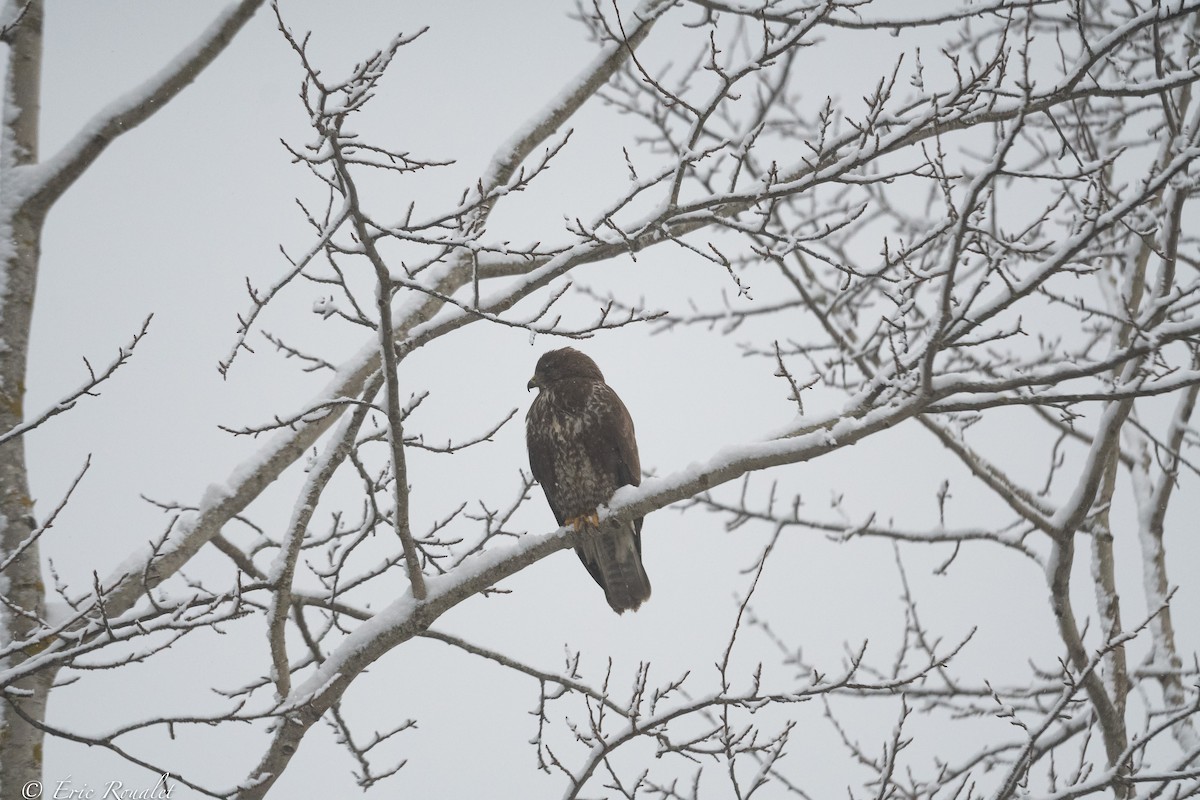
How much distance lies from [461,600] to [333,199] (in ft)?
5.13

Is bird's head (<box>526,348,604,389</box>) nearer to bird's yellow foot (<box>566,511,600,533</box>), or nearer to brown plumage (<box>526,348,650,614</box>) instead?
brown plumage (<box>526,348,650,614</box>)

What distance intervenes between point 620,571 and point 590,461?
0.67 metres

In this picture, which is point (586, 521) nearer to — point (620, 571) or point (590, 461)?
point (590, 461)

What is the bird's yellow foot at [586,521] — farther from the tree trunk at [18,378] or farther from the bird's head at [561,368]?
the tree trunk at [18,378]

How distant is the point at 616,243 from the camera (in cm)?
367

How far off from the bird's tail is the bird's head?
39.5 inches

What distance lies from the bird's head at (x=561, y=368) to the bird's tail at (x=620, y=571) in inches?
39.5

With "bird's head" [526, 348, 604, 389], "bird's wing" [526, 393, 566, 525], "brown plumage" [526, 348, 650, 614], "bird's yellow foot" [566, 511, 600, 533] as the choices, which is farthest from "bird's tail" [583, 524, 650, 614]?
"bird's head" [526, 348, 604, 389]

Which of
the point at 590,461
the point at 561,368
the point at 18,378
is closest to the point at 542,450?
the point at 590,461

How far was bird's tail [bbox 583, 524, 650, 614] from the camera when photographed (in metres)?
5.37

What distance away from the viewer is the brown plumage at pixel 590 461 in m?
5.29

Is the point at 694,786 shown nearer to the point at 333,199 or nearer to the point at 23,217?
the point at 333,199

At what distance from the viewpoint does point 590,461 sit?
17.4 ft

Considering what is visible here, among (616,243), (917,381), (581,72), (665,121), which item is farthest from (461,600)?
(665,121)
